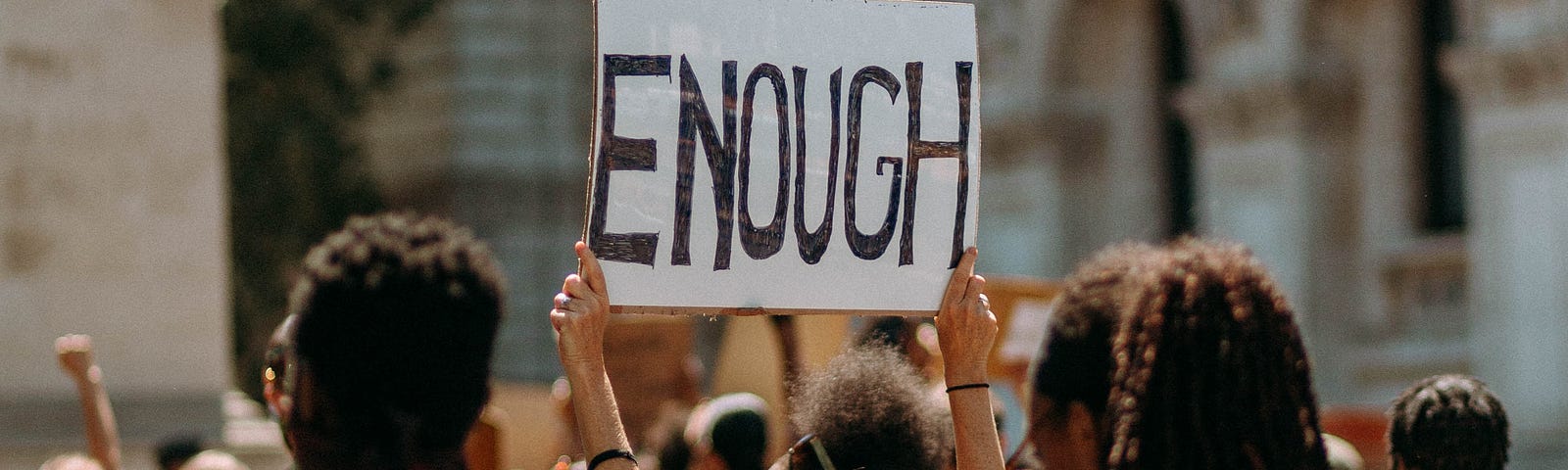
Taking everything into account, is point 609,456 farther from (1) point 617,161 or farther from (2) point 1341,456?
(2) point 1341,456

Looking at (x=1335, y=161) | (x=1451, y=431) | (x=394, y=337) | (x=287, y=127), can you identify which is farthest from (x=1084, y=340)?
(x=287, y=127)

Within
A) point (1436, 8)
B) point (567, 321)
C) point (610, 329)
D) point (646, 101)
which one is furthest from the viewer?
point (1436, 8)

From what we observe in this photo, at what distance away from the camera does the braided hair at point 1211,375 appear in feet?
10.8

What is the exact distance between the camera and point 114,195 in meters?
6.47

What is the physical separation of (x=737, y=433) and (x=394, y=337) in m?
3.39

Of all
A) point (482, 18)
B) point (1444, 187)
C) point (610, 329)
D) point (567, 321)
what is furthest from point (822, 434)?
point (482, 18)

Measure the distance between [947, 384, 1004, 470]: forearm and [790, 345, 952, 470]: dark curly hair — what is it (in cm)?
36

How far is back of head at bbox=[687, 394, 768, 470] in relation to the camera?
603cm

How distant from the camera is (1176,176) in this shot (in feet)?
49.5

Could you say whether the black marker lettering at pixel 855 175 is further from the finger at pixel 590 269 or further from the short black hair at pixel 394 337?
the short black hair at pixel 394 337

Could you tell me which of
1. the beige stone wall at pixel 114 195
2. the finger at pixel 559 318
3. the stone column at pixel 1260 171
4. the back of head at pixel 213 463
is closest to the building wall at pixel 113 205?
the beige stone wall at pixel 114 195

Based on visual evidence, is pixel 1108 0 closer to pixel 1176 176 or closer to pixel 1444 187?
pixel 1176 176

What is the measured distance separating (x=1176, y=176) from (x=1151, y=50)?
952 millimetres

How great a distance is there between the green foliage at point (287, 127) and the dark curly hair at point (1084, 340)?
1129 centimetres
